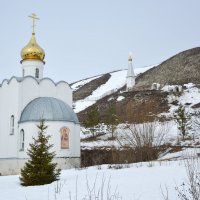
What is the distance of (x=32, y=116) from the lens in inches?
794

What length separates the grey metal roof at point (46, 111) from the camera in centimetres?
2008

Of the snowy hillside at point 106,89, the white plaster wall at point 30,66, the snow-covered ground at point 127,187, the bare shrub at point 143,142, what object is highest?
the snowy hillside at point 106,89

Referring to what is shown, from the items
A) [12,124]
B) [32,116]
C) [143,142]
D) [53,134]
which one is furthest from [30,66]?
[143,142]

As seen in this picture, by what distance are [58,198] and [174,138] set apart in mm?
24228

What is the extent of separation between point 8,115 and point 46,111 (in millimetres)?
3609

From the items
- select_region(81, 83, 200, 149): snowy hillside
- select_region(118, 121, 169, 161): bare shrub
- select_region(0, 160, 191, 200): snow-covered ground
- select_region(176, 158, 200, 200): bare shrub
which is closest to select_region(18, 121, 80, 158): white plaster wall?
select_region(118, 121, 169, 161): bare shrub

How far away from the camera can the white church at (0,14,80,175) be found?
20.0 m

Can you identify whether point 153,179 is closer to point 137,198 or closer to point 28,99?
point 137,198

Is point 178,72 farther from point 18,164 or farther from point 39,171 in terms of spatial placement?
point 39,171

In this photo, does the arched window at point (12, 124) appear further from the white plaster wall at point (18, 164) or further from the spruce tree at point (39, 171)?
the spruce tree at point (39, 171)

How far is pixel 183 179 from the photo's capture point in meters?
9.59

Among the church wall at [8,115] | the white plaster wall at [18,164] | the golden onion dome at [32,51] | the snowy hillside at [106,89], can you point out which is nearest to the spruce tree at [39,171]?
the white plaster wall at [18,164]

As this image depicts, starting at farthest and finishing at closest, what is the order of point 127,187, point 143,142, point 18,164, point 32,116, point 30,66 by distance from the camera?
point 30,66 → point 18,164 → point 32,116 → point 143,142 → point 127,187

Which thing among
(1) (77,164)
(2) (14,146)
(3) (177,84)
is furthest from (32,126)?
(3) (177,84)
